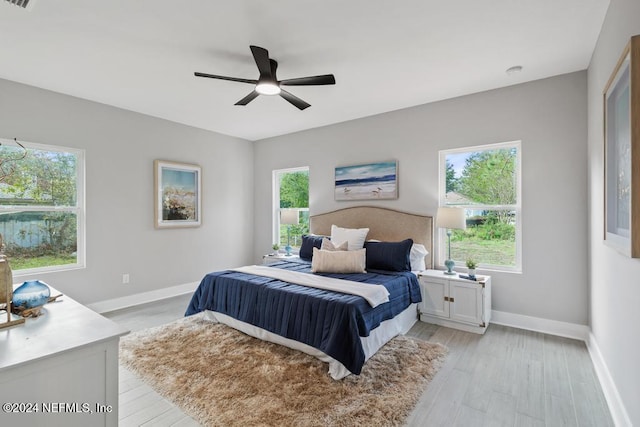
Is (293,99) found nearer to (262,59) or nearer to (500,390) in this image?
(262,59)

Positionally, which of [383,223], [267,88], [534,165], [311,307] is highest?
[267,88]

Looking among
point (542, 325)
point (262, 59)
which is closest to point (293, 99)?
point (262, 59)

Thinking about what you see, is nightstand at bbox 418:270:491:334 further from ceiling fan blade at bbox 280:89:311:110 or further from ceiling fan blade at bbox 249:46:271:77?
ceiling fan blade at bbox 249:46:271:77

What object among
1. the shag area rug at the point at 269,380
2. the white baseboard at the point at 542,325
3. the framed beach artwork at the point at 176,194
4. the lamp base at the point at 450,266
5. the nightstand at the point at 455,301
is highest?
the framed beach artwork at the point at 176,194

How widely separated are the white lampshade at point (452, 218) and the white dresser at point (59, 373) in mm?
3220

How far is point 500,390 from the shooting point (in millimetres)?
2232

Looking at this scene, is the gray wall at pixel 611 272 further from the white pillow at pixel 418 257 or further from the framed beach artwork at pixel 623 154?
the white pillow at pixel 418 257

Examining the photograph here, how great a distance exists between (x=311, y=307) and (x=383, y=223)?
211 cm

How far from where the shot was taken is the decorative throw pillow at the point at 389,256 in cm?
357

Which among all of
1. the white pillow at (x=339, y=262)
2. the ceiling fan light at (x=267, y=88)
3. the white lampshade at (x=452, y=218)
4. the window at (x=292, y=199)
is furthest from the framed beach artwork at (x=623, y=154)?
the window at (x=292, y=199)

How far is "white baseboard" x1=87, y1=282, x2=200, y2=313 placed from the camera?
12.9ft

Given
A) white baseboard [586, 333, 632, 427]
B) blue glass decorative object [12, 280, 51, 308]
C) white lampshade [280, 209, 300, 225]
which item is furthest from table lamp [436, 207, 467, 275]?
blue glass decorative object [12, 280, 51, 308]

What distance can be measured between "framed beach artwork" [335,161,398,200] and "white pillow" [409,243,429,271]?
813 millimetres

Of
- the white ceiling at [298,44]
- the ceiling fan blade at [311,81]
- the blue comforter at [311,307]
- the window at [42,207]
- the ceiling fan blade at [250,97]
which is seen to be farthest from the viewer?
the window at [42,207]
